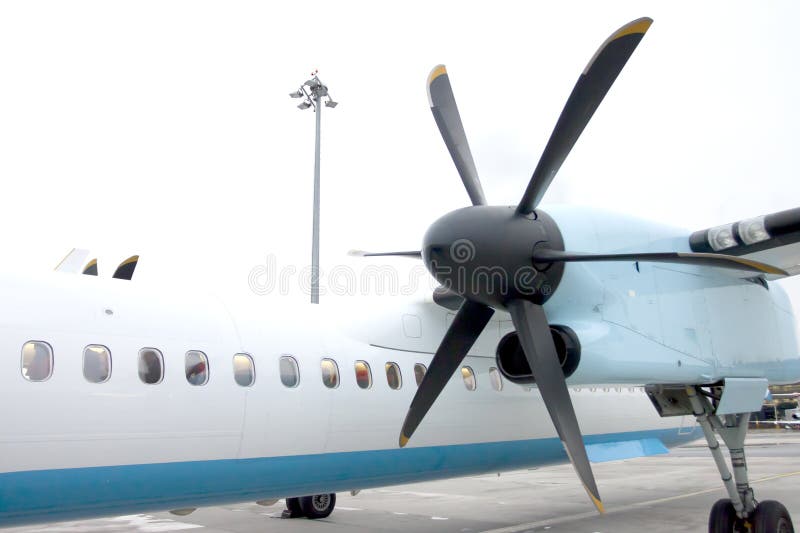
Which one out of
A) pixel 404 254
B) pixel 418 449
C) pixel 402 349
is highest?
pixel 404 254

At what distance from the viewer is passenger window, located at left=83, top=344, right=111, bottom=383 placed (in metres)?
5.96

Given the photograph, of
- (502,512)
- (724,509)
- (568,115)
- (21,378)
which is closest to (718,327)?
(724,509)

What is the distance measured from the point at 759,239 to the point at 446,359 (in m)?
3.70

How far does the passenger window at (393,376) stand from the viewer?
852 centimetres

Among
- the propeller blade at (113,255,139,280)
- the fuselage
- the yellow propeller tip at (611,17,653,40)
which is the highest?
the yellow propeller tip at (611,17,653,40)

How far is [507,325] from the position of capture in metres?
9.96

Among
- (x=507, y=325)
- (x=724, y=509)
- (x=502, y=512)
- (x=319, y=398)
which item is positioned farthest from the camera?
(x=502, y=512)

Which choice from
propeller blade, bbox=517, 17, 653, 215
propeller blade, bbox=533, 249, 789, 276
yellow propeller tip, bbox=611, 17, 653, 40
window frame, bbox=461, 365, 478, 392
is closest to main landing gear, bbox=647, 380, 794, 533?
propeller blade, bbox=533, 249, 789, 276

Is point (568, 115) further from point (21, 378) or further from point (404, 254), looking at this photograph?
point (21, 378)

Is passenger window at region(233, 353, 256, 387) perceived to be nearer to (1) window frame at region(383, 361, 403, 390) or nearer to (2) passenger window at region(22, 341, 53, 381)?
(2) passenger window at region(22, 341, 53, 381)

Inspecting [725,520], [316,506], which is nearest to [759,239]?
[725,520]

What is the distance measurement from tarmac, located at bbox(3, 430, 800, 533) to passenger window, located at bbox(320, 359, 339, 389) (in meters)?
4.02

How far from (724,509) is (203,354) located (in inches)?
250

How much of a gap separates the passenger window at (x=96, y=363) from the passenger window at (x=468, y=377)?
15.2 feet
